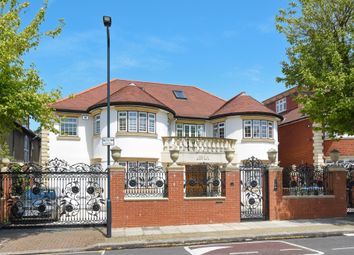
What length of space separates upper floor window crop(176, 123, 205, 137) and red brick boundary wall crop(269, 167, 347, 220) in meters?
13.8

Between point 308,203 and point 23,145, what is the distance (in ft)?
97.8

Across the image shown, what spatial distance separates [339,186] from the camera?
56.4 feet

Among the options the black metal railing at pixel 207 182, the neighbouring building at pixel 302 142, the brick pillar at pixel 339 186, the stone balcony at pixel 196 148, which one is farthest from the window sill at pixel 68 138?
the brick pillar at pixel 339 186

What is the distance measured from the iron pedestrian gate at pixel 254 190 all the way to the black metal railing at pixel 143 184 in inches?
131

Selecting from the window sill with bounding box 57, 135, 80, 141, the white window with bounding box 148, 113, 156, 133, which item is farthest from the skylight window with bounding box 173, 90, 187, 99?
the window sill with bounding box 57, 135, 80, 141

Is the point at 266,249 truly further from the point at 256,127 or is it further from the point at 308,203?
the point at 256,127

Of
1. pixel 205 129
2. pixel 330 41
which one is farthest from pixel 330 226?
pixel 205 129

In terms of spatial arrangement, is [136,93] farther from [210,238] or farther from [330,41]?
[210,238]

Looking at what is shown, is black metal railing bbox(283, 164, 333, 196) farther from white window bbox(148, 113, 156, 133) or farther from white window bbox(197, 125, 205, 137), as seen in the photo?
white window bbox(197, 125, 205, 137)

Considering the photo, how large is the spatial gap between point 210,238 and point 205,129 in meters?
18.2

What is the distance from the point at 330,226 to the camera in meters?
14.5

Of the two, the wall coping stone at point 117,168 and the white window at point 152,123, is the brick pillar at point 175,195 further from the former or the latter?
the white window at point 152,123

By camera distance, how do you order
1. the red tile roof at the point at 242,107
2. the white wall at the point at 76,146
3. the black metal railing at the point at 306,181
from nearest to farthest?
the black metal railing at the point at 306,181 < the white wall at the point at 76,146 < the red tile roof at the point at 242,107

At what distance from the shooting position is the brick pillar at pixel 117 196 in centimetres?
1470
